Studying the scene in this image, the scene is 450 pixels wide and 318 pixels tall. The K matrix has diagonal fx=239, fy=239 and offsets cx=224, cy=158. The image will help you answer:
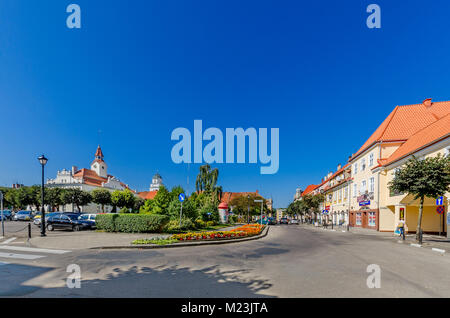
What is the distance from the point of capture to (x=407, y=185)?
1591cm

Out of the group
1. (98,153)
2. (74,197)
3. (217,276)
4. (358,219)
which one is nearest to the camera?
(217,276)

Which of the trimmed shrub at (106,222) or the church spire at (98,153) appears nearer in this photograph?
the trimmed shrub at (106,222)

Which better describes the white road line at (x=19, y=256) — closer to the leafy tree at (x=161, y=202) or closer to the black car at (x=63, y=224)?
the leafy tree at (x=161, y=202)

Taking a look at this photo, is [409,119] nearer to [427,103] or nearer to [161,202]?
[427,103]

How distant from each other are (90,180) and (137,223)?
3569 inches

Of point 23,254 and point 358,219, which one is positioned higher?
point 23,254

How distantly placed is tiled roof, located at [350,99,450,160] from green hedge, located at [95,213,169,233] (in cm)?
2653

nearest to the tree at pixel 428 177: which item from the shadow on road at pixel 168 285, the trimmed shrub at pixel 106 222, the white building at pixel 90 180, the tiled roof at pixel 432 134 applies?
the tiled roof at pixel 432 134

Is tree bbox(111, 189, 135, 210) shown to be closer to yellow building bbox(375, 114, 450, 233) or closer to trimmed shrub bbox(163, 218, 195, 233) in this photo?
trimmed shrub bbox(163, 218, 195, 233)

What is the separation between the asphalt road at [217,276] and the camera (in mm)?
5348

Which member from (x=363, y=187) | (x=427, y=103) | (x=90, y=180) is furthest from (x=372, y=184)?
(x=90, y=180)

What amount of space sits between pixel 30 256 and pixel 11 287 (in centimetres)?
437

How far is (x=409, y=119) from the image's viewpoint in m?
29.8

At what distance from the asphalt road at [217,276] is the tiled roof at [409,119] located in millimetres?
23686
